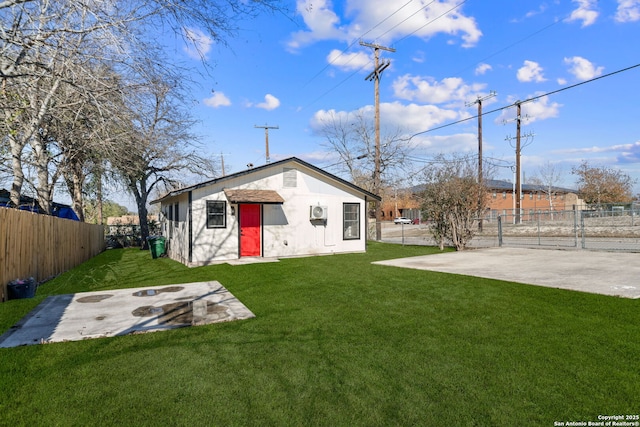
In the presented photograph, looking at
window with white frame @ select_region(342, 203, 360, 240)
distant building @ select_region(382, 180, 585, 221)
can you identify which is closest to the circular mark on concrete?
window with white frame @ select_region(342, 203, 360, 240)

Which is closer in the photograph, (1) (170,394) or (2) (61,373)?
(1) (170,394)

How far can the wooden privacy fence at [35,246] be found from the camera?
6324 millimetres

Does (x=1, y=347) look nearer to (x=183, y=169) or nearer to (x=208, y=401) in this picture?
(x=208, y=401)

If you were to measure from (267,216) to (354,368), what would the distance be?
980 cm

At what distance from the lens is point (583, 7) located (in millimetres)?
10633

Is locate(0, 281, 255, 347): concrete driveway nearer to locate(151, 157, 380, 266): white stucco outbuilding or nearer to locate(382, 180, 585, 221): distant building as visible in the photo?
locate(151, 157, 380, 266): white stucco outbuilding

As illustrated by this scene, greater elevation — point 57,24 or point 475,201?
point 57,24

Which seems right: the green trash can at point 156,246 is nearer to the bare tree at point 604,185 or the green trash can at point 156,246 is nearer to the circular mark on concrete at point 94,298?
the circular mark on concrete at point 94,298

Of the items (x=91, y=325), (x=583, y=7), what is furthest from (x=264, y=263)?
(x=583, y=7)

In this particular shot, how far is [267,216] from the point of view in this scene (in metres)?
12.7

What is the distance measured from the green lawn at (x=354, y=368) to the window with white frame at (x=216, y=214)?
6169 millimetres

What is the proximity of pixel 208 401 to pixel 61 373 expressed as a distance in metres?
1.62

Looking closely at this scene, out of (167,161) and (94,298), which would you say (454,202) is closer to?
(94,298)

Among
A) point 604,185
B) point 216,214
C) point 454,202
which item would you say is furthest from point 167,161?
point 604,185
